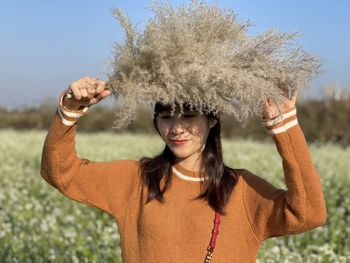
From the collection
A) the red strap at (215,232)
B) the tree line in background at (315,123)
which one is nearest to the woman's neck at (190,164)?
the red strap at (215,232)

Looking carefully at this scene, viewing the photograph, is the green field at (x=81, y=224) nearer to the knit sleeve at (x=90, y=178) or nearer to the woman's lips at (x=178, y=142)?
Answer: the knit sleeve at (x=90, y=178)

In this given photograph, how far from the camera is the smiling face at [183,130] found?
2797 mm

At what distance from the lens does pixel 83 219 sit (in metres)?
6.81

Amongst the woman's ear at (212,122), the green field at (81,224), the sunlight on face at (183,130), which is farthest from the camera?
the green field at (81,224)

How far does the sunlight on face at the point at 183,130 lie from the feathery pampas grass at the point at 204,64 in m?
0.10

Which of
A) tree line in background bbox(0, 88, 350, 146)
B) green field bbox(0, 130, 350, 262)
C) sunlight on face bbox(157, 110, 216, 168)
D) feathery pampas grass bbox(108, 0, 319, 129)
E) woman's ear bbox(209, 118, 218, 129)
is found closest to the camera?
feathery pampas grass bbox(108, 0, 319, 129)

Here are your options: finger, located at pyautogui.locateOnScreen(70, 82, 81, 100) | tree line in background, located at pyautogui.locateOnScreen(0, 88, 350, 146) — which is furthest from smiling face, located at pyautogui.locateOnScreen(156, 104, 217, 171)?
tree line in background, located at pyautogui.locateOnScreen(0, 88, 350, 146)

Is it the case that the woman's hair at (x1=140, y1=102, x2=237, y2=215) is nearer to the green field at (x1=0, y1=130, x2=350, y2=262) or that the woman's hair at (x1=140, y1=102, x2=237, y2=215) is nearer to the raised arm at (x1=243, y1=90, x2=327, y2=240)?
the raised arm at (x1=243, y1=90, x2=327, y2=240)

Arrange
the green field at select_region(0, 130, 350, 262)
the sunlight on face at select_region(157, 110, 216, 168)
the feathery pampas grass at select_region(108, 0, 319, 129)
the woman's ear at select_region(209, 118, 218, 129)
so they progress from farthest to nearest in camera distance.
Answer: the green field at select_region(0, 130, 350, 262)
the woman's ear at select_region(209, 118, 218, 129)
the sunlight on face at select_region(157, 110, 216, 168)
the feathery pampas grass at select_region(108, 0, 319, 129)

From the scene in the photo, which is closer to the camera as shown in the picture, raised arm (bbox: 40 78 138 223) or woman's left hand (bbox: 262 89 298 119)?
woman's left hand (bbox: 262 89 298 119)

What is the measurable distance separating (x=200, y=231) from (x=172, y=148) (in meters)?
0.34

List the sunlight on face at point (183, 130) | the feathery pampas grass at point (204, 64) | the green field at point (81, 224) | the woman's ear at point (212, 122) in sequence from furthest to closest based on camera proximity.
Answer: the green field at point (81, 224) → the woman's ear at point (212, 122) → the sunlight on face at point (183, 130) → the feathery pampas grass at point (204, 64)

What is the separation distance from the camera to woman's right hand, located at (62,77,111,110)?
267cm

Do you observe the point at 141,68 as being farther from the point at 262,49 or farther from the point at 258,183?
the point at 258,183
